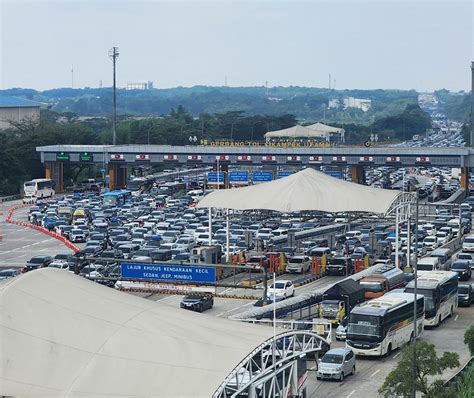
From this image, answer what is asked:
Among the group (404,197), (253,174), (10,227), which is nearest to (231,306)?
(404,197)

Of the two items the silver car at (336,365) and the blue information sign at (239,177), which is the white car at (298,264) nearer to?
the silver car at (336,365)

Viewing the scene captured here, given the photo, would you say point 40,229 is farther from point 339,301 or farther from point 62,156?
point 339,301

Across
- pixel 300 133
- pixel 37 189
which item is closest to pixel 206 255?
pixel 37 189

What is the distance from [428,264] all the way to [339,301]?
6.45 m

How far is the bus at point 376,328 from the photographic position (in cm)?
2258

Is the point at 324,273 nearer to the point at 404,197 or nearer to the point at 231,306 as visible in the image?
the point at 404,197

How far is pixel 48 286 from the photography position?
55.3 feet

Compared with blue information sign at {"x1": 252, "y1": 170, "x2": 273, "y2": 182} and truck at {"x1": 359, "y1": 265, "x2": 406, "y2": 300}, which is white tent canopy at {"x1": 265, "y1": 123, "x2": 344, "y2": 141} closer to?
blue information sign at {"x1": 252, "y1": 170, "x2": 273, "y2": 182}

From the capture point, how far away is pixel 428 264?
102ft

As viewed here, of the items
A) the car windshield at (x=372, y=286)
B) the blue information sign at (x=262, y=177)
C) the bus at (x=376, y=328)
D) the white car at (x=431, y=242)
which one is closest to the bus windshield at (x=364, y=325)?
the bus at (x=376, y=328)

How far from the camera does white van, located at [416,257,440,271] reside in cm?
3097

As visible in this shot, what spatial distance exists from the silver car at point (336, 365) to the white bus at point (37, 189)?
37.0 metres

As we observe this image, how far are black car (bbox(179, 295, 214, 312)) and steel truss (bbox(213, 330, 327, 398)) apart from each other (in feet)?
27.3

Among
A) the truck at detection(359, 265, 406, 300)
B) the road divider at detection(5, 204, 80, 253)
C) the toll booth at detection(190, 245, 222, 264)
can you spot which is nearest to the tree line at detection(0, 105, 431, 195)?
the road divider at detection(5, 204, 80, 253)
